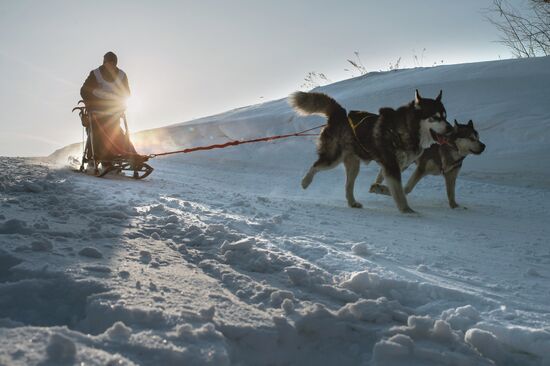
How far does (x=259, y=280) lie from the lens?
2227mm

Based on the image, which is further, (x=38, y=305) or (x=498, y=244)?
(x=498, y=244)

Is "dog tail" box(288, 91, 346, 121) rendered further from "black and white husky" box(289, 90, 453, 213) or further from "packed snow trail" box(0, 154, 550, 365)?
"packed snow trail" box(0, 154, 550, 365)

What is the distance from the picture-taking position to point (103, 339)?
56.2 inches

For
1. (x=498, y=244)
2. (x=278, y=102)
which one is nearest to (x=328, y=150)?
(x=498, y=244)

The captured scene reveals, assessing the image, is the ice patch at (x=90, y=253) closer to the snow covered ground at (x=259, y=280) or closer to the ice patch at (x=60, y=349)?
the snow covered ground at (x=259, y=280)

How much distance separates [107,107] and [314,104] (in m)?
3.30

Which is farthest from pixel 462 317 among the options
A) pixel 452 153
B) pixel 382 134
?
pixel 452 153

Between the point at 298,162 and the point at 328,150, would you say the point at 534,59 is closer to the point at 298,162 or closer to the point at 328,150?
the point at 298,162

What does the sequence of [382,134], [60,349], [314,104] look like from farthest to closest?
[314,104] → [382,134] → [60,349]

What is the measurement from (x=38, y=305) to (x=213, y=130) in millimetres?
10133

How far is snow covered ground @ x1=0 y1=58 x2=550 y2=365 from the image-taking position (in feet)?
5.10

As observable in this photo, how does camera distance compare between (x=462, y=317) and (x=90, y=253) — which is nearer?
(x=462, y=317)

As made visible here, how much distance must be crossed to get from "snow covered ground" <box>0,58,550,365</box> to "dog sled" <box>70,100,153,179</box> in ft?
4.51

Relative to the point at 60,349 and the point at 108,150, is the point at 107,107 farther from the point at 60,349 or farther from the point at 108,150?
the point at 60,349
